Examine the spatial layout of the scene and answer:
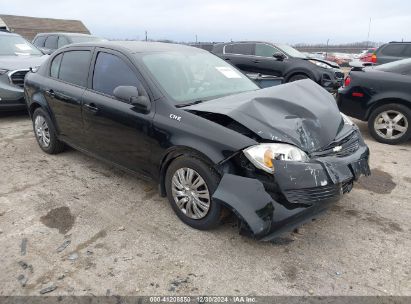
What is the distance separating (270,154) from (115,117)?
1.78m

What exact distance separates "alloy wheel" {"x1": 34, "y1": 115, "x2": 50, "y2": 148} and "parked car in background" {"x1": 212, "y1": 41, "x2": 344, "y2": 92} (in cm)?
660

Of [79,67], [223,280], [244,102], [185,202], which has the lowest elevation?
[223,280]

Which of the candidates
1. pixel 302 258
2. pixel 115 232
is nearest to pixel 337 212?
pixel 302 258

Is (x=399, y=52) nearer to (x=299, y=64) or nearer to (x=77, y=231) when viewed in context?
(x=299, y=64)

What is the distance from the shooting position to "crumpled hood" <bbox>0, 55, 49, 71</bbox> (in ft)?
22.6

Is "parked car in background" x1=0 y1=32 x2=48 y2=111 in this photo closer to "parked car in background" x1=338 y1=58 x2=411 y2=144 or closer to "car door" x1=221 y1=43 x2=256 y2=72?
"car door" x1=221 y1=43 x2=256 y2=72

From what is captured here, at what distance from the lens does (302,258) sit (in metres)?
2.76

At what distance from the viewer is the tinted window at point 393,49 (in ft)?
34.9

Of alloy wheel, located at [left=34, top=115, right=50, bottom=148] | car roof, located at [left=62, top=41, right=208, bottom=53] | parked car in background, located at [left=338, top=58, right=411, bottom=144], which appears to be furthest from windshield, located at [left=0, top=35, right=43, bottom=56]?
parked car in background, located at [left=338, top=58, right=411, bottom=144]

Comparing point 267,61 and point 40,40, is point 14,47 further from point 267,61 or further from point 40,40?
point 267,61

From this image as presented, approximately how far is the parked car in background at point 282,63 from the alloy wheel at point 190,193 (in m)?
7.05

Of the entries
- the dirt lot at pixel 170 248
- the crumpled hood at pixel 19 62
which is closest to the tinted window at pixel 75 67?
the dirt lot at pixel 170 248

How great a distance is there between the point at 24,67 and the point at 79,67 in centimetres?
361

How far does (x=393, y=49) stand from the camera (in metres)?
10.8
